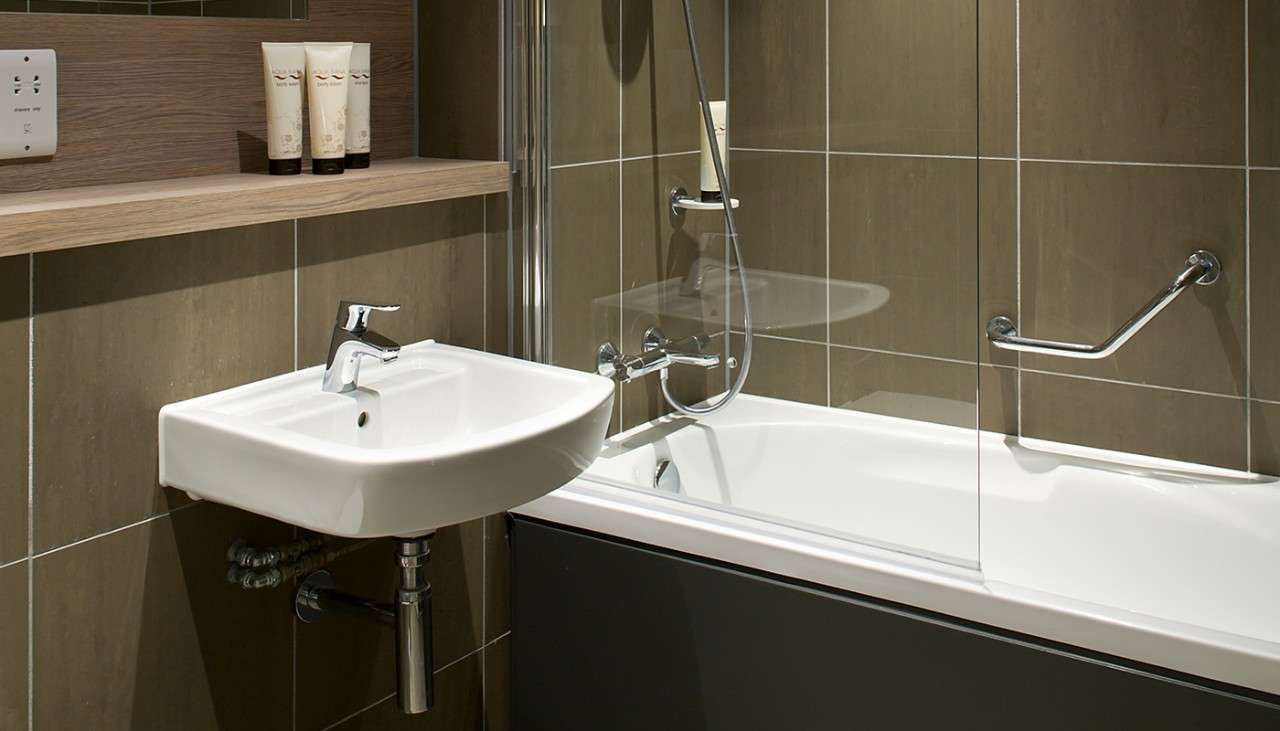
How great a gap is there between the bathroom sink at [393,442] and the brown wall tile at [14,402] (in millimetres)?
197

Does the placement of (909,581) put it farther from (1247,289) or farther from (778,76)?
(1247,289)

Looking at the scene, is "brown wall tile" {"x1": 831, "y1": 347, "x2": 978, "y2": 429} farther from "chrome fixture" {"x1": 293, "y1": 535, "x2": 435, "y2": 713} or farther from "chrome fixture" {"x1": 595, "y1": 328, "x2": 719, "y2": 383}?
"chrome fixture" {"x1": 293, "y1": 535, "x2": 435, "y2": 713}

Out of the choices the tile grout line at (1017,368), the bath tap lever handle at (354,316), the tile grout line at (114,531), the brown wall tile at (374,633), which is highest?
the bath tap lever handle at (354,316)

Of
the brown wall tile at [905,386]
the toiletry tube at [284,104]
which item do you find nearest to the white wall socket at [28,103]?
the toiletry tube at [284,104]

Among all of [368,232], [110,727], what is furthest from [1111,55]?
[110,727]

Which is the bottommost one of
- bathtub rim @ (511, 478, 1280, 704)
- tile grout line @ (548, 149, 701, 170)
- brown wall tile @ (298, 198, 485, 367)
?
bathtub rim @ (511, 478, 1280, 704)

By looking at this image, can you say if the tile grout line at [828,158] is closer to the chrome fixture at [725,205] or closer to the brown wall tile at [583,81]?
the chrome fixture at [725,205]

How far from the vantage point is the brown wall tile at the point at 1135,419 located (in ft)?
7.60

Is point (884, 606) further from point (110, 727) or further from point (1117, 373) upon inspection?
point (110, 727)

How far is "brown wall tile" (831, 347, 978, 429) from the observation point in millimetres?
1737

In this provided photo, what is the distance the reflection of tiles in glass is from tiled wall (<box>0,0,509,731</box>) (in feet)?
1.04

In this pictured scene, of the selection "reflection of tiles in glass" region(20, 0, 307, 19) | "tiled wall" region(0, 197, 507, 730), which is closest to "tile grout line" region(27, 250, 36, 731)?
"tiled wall" region(0, 197, 507, 730)

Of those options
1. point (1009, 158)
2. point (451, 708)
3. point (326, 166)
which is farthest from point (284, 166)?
point (1009, 158)

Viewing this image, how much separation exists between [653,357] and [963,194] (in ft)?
2.07
